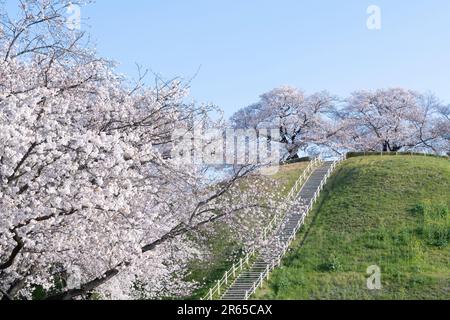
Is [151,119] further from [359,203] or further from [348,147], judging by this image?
[348,147]

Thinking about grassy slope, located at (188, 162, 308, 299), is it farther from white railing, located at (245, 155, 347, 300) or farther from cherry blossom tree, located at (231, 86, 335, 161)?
cherry blossom tree, located at (231, 86, 335, 161)

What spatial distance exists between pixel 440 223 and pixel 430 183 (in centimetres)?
669

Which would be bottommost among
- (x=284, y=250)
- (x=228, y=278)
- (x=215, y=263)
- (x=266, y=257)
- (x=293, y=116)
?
(x=228, y=278)

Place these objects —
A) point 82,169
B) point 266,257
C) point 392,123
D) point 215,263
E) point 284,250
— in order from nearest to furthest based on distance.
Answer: point 82,169 < point 266,257 < point 284,250 < point 215,263 < point 392,123

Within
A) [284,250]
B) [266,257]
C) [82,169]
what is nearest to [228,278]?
[266,257]

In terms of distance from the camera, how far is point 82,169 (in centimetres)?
1323

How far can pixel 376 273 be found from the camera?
29.4 metres

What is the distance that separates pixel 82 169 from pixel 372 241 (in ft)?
76.5

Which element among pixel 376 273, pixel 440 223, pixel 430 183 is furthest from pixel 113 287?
pixel 430 183

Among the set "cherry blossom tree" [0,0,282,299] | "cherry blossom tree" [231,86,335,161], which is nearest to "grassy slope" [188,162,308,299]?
"cherry blossom tree" [0,0,282,299]

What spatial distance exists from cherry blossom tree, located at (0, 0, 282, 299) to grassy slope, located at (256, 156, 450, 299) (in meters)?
10.8

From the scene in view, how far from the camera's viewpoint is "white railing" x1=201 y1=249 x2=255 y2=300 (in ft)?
93.1

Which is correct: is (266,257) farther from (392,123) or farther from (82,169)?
(392,123)

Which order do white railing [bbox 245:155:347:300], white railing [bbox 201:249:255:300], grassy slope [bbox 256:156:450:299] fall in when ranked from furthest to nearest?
1. white railing [bbox 245:155:347:300]
2. white railing [bbox 201:249:255:300]
3. grassy slope [bbox 256:156:450:299]
